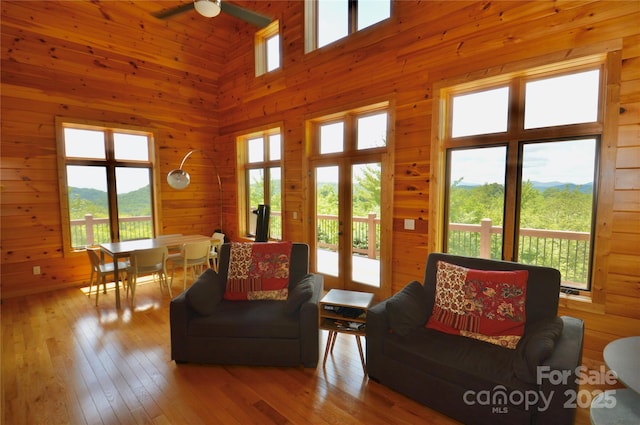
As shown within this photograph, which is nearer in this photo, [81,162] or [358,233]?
[358,233]

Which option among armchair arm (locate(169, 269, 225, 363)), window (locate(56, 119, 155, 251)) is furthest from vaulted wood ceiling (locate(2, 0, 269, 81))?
armchair arm (locate(169, 269, 225, 363))

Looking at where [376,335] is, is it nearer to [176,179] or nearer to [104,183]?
[176,179]

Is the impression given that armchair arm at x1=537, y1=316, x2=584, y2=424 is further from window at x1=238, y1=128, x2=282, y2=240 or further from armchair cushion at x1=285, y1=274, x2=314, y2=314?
window at x1=238, y1=128, x2=282, y2=240

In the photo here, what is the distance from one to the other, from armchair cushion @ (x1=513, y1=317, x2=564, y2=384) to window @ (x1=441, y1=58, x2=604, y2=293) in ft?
3.78

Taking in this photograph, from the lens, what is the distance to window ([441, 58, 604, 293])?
8.65 feet

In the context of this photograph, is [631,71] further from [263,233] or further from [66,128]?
[66,128]

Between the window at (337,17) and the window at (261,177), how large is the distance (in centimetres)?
156

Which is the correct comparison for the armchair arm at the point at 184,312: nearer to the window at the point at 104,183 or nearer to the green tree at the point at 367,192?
the green tree at the point at 367,192

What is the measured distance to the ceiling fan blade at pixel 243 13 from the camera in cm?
287

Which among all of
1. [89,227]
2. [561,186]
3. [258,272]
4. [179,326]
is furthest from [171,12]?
[561,186]

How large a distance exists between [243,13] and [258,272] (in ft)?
8.48

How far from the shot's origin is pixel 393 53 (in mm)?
3578

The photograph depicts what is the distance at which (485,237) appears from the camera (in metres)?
3.20

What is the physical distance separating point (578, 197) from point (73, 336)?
5052 millimetres
